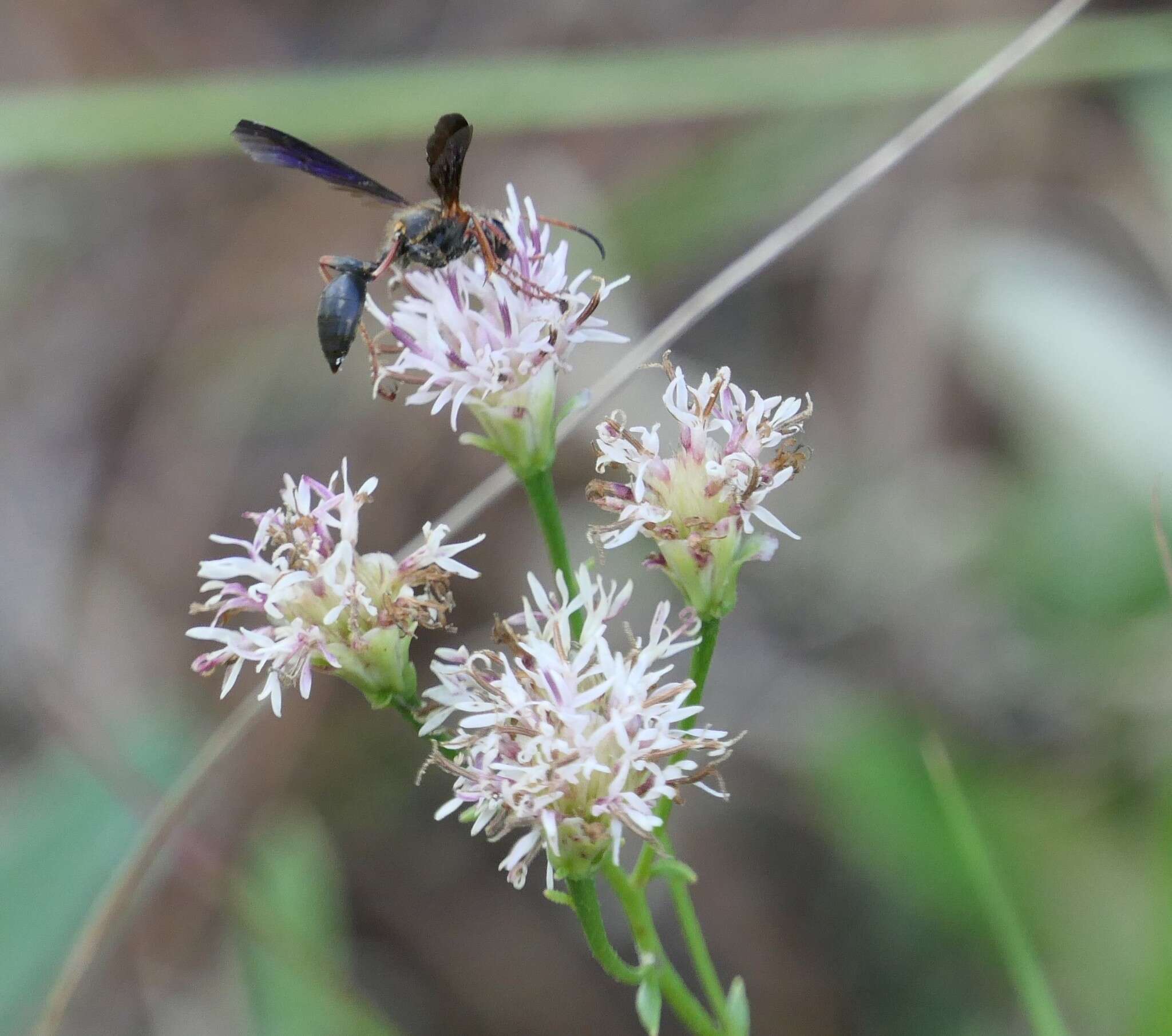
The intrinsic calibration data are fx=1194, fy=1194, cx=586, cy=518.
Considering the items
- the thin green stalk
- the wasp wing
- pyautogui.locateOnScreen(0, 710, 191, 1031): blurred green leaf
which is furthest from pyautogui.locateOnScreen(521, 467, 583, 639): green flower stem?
pyautogui.locateOnScreen(0, 710, 191, 1031): blurred green leaf

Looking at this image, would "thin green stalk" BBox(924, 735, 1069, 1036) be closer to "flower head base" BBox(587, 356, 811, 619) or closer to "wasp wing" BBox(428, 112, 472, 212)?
"flower head base" BBox(587, 356, 811, 619)

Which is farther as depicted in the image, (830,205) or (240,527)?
(240,527)

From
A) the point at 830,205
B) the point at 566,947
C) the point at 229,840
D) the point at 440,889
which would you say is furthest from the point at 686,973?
the point at 830,205

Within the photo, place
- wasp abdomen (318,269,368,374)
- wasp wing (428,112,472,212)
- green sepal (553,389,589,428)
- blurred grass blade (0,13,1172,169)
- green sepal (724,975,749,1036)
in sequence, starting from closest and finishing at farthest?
wasp wing (428,112,472,212) < green sepal (724,975,749,1036) < green sepal (553,389,589,428) < wasp abdomen (318,269,368,374) < blurred grass blade (0,13,1172,169)

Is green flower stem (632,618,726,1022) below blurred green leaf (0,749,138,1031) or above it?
above

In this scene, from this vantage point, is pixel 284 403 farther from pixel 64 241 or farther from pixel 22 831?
pixel 22 831

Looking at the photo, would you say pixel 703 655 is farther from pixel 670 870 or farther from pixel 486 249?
pixel 486 249
